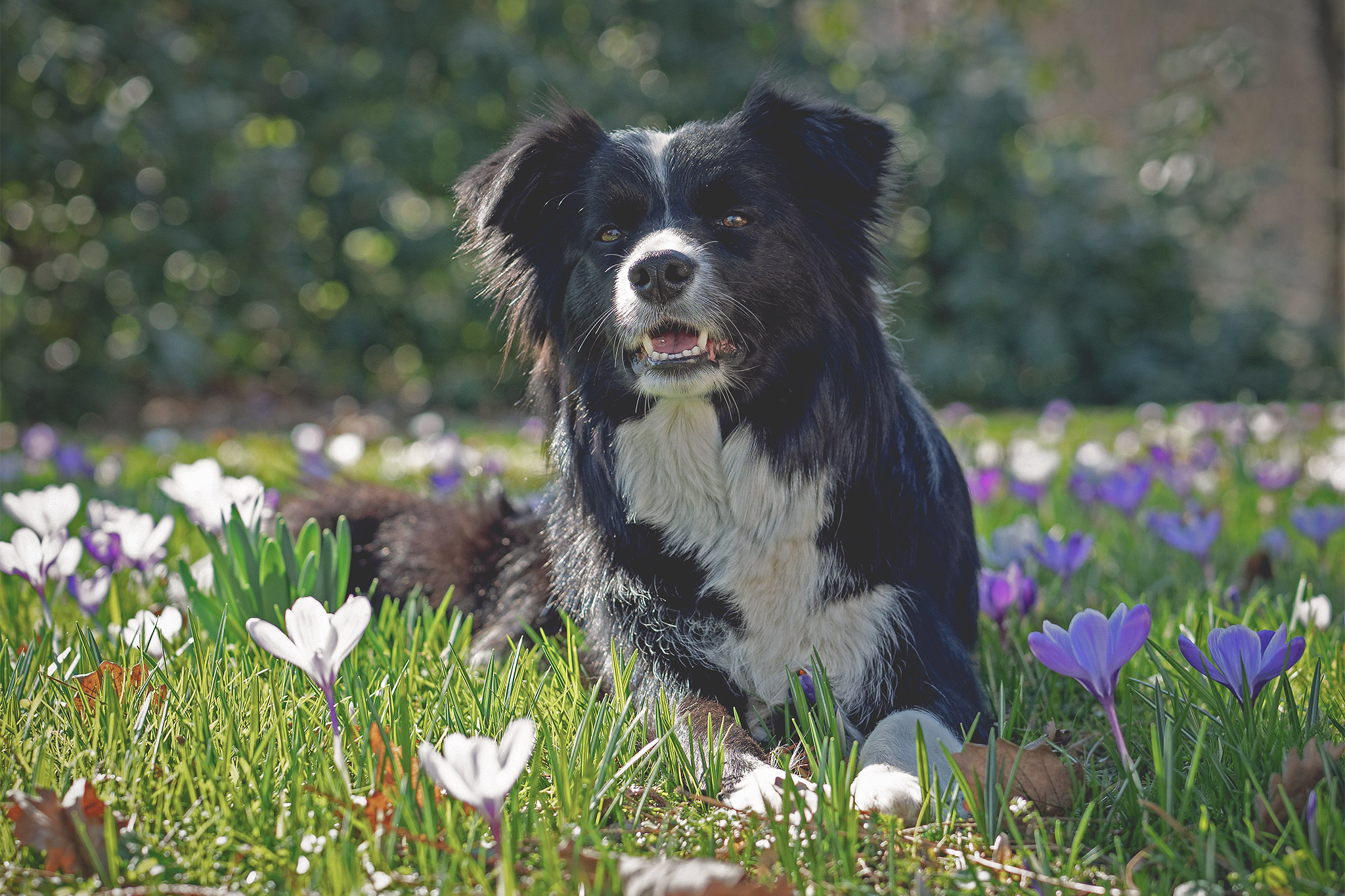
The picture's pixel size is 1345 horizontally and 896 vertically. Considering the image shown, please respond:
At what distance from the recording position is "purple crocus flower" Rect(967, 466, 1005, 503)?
3582mm

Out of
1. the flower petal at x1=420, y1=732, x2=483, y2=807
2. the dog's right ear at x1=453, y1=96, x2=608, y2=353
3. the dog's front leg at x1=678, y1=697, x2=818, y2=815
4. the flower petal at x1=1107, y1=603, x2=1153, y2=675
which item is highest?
the dog's right ear at x1=453, y1=96, x2=608, y2=353

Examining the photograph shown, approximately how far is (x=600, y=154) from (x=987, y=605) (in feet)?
4.52

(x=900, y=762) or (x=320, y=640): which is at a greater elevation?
(x=320, y=640)

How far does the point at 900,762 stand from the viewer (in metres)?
1.72

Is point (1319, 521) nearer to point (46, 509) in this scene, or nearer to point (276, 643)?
point (276, 643)

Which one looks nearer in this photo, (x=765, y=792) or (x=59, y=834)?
(x=59, y=834)

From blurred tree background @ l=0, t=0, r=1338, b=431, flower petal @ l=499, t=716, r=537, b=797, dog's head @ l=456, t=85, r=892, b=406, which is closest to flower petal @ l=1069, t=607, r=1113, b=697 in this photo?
flower petal @ l=499, t=716, r=537, b=797

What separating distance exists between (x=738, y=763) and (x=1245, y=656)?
2.65 ft

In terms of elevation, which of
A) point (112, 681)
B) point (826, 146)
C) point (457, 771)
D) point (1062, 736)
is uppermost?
point (826, 146)

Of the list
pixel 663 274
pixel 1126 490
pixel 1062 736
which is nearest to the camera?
pixel 1062 736

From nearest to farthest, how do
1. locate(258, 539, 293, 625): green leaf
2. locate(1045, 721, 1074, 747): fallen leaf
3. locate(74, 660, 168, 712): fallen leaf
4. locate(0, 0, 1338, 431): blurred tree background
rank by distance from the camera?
1. locate(74, 660, 168, 712): fallen leaf
2. locate(1045, 721, 1074, 747): fallen leaf
3. locate(258, 539, 293, 625): green leaf
4. locate(0, 0, 1338, 431): blurred tree background

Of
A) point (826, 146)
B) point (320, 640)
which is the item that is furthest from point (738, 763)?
point (826, 146)

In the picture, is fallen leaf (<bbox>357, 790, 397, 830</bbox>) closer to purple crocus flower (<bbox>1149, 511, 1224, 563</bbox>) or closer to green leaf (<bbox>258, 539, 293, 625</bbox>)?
green leaf (<bbox>258, 539, 293, 625</bbox>)

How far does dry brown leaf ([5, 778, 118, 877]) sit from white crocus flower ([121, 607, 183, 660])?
0.58m
